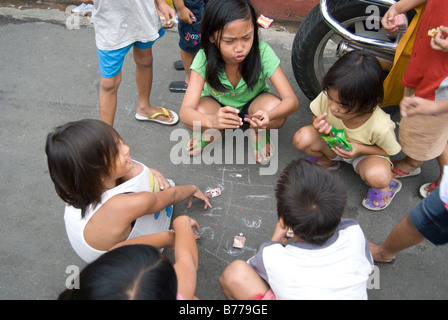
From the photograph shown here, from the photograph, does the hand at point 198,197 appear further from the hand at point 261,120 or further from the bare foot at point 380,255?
the bare foot at point 380,255

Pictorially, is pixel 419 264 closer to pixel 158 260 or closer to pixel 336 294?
pixel 336 294

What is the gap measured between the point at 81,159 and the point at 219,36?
1.01m

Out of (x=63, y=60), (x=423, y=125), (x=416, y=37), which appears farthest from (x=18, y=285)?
(x=416, y=37)

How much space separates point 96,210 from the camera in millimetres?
1633

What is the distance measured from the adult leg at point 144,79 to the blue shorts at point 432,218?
1.78 metres

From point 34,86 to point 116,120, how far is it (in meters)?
0.85

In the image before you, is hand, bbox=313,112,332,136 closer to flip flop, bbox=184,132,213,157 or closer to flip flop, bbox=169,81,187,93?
flip flop, bbox=184,132,213,157

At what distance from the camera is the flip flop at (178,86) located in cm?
300

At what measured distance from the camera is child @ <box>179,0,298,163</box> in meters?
1.99

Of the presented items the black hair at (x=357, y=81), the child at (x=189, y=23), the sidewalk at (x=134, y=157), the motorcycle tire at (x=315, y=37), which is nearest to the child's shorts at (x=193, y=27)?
the child at (x=189, y=23)

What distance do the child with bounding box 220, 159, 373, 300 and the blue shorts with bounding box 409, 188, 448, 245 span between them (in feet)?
0.89

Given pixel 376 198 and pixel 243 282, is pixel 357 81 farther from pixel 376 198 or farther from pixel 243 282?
pixel 243 282

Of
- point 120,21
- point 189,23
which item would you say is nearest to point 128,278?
point 120,21

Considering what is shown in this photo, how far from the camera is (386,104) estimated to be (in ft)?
7.63
